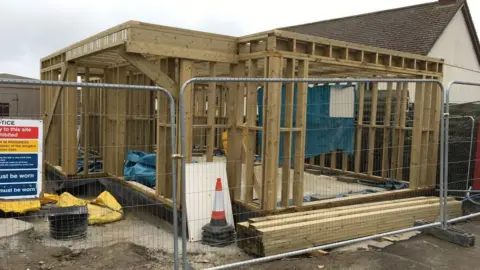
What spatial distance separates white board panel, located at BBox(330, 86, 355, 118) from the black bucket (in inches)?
283

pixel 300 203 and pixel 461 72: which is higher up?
pixel 461 72

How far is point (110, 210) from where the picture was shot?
7492mm

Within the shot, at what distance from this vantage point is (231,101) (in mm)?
6984

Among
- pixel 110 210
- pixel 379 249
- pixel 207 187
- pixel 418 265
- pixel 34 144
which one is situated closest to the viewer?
pixel 34 144

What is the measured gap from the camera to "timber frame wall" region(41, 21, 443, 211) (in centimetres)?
632

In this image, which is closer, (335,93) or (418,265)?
(418,265)

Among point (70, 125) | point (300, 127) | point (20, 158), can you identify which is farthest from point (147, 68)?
point (70, 125)

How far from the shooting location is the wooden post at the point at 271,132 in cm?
629

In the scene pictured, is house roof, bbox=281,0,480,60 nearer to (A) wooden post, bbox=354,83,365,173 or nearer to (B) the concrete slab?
(A) wooden post, bbox=354,83,365,173

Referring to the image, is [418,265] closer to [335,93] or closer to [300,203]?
[300,203]

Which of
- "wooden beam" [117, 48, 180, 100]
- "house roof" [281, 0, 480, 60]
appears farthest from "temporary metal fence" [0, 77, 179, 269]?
"house roof" [281, 0, 480, 60]

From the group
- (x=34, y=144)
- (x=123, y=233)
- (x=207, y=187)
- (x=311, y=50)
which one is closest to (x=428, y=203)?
(x=311, y=50)

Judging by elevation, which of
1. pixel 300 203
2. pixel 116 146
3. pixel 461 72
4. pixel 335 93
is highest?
pixel 461 72

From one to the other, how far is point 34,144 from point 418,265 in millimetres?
4923
